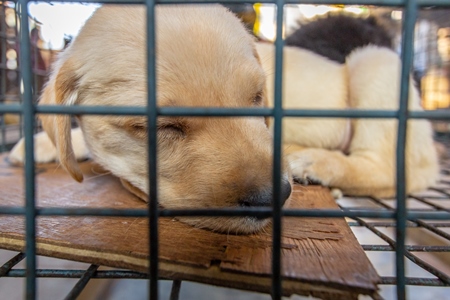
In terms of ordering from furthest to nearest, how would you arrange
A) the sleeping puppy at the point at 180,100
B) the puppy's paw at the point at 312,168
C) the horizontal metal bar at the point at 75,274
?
1. the puppy's paw at the point at 312,168
2. the sleeping puppy at the point at 180,100
3. the horizontal metal bar at the point at 75,274

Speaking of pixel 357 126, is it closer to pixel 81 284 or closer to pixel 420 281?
pixel 420 281

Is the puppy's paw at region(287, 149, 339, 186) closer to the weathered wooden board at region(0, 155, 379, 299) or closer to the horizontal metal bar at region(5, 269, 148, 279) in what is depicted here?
the weathered wooden board at region(0, 155, 379, 299)

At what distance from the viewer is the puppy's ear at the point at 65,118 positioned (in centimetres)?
130

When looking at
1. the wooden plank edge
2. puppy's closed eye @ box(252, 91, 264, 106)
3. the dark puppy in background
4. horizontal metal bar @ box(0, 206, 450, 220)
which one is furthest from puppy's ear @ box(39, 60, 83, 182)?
the dark puppy in background

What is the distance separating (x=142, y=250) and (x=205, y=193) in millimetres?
242

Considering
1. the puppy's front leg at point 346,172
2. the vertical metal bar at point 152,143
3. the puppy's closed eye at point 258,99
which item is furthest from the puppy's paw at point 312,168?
the vertical metal bar at point 152,143

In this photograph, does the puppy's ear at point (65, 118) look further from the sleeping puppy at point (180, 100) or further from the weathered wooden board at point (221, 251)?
the weathered wooden board at point (221, 251)

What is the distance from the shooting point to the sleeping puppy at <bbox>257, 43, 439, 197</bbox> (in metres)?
1.75

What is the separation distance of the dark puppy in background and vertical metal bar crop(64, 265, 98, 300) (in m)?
Result: 1.92

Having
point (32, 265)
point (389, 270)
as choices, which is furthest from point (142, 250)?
point (389, 270)

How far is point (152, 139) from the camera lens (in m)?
0.61

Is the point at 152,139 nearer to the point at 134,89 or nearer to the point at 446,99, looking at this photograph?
the point at 134,89

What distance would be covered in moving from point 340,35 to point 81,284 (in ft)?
7.25

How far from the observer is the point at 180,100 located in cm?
104
